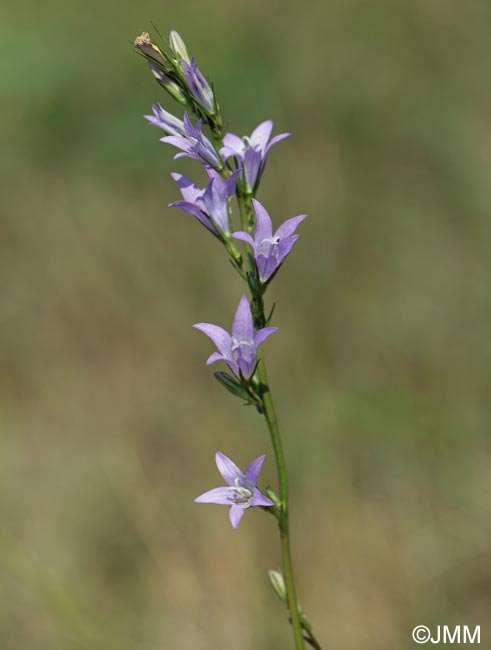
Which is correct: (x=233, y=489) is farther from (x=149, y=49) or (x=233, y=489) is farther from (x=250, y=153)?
(x=149, y=49)

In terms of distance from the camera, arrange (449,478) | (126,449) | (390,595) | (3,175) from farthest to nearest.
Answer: (3,175) → (126,449) → (449,478) → (390,595)

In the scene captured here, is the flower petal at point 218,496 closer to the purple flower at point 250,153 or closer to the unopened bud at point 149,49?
the purple flower at point 250,153

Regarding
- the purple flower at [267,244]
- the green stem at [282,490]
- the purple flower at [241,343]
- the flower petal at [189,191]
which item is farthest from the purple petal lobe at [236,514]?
the flower petal at [189,191]

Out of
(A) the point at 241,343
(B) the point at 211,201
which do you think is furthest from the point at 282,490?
(B) the point at 211,201

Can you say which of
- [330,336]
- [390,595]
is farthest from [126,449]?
[390,595]

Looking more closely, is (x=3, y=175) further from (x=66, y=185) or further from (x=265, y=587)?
(x=265, y=587)

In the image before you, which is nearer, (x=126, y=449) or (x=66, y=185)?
(x=126, y=449)
